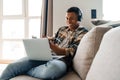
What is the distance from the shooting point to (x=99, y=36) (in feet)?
4.88

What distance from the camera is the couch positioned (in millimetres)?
952

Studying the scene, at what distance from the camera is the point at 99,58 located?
1.14 metres

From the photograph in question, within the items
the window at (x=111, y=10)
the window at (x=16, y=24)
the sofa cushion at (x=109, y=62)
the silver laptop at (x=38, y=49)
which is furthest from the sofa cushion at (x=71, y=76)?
the window at (x=16, y=24)

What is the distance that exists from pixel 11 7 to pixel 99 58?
295 cm

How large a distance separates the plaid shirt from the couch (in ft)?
1.01

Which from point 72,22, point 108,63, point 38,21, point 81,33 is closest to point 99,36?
point 108,63

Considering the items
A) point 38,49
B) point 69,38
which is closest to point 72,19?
point 69,38

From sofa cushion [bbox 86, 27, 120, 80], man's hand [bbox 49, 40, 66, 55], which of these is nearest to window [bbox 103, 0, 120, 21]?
man's hand [bbox 49, 40, 66, 55]

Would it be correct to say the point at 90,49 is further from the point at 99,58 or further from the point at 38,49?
the point at 38,49

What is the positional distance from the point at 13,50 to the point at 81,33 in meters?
2.05

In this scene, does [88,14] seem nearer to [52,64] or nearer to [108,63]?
[52,64]

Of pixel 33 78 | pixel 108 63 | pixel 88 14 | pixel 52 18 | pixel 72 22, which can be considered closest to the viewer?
pixel 108 63

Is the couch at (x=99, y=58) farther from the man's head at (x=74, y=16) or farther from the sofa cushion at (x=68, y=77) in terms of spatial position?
the man's head at (x=74, y=16)

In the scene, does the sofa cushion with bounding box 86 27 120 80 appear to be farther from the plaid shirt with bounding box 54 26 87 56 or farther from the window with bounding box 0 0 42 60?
the window with bounding box 0 0 42 60
